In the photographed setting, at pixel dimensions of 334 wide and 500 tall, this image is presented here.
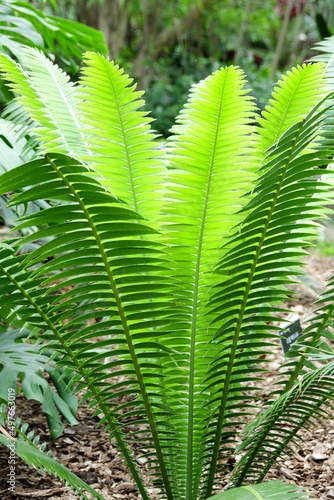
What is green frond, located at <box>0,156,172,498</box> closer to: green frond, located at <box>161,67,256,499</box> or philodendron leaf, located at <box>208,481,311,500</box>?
green frond, located at <box>161,67,256,499</box>

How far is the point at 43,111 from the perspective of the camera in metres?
1.53

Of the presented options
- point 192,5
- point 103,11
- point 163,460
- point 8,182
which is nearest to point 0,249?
point 8,182

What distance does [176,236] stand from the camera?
135 cm

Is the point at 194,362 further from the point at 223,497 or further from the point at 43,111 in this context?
the point at 43,111

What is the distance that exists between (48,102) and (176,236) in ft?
1.75

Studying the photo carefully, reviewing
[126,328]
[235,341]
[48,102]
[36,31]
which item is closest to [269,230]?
[235,341]

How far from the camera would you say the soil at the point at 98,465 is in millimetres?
1740

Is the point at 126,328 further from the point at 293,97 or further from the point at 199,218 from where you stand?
the point at 293,97

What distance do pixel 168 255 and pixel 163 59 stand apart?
20.1ft

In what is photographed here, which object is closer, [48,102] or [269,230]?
[269,230]

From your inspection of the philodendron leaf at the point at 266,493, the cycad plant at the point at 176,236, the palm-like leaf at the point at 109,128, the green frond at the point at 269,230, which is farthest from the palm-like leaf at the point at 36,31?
the philodendron leaf at the point at 266,493

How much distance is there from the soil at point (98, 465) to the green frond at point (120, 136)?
782 mm

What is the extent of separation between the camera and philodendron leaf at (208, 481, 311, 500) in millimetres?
1013

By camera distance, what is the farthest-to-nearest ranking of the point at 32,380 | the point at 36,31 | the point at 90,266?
the point at 36,31, the point at 32,380, the point at 90,266
